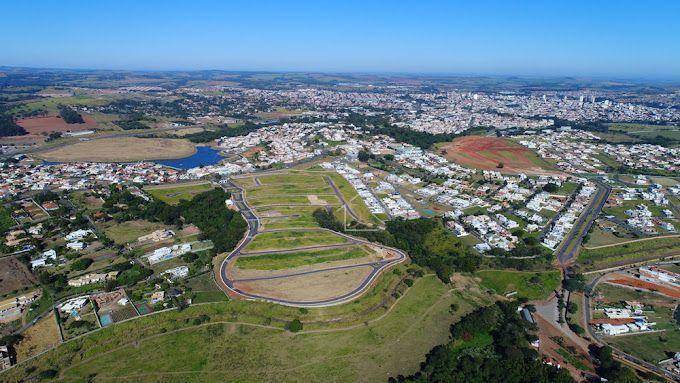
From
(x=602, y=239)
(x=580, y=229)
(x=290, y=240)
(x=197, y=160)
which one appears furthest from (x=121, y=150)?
(x=602, y=239)

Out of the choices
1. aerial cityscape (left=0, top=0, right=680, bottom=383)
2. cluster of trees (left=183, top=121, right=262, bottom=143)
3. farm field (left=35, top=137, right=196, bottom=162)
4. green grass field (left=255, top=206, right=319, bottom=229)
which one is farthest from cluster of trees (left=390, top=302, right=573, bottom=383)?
cluster of trees (left=183, top=121, right=262, bottom=143)

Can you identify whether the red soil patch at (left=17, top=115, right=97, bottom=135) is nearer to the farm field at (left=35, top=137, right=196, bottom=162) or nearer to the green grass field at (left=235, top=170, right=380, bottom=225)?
the farm field at (left=35, top=137, right=196, bottom=162)

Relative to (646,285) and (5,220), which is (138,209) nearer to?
(5,220)

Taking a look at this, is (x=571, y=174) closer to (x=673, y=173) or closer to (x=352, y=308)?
(x=673, y=173)

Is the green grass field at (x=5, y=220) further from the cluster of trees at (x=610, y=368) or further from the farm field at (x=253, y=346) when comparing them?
the cluster of trees at (x=610, y=368)

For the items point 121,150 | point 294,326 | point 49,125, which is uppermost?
point 49,125
